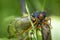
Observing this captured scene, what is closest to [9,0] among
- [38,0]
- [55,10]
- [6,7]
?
[6,7]

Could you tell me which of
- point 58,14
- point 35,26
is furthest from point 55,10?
point 35,26

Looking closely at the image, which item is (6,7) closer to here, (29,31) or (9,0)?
(9,0)

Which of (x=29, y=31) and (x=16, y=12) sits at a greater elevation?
(x=16, y=12)

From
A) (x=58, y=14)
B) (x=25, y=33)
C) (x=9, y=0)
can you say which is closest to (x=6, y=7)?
(x=9, y=0)

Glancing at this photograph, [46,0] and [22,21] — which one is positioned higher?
[46,0]

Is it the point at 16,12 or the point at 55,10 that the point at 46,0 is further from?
the point at 16,12

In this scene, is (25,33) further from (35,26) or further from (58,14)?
(58,14)
